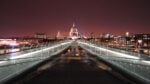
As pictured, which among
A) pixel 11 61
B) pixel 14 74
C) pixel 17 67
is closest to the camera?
pixel 14 74

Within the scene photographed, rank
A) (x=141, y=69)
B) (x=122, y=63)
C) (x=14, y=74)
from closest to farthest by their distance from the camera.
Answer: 1. (x=141, y=69)
2. (x=14, y=74)
3. (x=122, y=63)

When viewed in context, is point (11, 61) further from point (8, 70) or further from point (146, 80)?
point (146, 80)

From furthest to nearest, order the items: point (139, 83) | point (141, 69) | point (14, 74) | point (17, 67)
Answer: point (17, 67)
point (14, 74)
point (141, 69)
point (139, 83)

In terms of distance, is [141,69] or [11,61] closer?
[141,69]

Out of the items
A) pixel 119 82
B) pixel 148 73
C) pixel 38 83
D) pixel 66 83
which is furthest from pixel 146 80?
pixel 38 83

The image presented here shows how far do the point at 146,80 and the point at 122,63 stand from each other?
29.2ft

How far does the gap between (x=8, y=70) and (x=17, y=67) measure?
8.77 ft

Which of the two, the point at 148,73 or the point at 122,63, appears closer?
the point at 148,73

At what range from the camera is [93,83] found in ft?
57.4

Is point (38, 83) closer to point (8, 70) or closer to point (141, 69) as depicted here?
point (8, 70)

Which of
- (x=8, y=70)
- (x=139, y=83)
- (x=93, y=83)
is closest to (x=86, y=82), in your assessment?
(x=93, y=83)

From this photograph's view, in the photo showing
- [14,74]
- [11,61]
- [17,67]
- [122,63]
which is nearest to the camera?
[14,74]

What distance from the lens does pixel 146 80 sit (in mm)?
17141

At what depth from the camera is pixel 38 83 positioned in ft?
57.2
